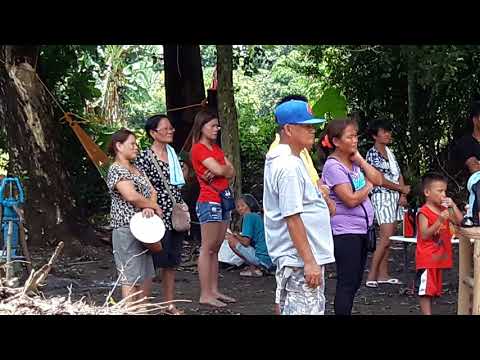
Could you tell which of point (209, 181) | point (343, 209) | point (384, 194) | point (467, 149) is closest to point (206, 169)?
point (209, 181)

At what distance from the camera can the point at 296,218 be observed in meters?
4.10

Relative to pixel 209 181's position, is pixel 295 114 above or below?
above

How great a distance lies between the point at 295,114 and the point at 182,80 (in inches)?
237

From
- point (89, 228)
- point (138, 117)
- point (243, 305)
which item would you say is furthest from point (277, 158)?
point (138, 117)

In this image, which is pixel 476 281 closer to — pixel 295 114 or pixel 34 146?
pixel 295 114

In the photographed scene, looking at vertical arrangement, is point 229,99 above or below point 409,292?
above

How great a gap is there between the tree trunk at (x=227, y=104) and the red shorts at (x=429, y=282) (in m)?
2.70

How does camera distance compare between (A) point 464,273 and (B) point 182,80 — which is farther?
(B) point 182,80

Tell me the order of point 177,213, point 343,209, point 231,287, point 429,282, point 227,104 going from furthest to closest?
1. point 227,104
2. point 231,287
3. point 177,213
4. point 429,282
5. point 343,209

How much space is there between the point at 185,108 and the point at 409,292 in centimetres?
406

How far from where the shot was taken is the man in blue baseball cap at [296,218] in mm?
4129

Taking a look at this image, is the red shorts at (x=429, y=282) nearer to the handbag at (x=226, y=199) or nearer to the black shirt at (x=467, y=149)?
the black shirt at (x=467, y=149)
